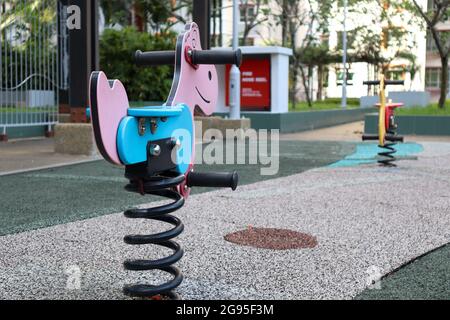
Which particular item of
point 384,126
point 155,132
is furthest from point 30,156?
point 155,132

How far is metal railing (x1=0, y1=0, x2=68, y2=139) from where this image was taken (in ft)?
44.4

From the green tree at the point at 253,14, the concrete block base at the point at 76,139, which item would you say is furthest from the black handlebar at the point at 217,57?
the green tree at the point at 253,14

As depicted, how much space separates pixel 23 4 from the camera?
13570 mm

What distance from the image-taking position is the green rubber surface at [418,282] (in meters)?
3.52

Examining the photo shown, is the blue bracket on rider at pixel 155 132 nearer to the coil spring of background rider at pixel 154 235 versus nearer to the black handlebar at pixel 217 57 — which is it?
the coil spring of background rider at pixel 154 235

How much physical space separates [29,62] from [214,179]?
1189 centimetres

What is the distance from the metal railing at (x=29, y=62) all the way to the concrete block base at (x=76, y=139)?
3.04m

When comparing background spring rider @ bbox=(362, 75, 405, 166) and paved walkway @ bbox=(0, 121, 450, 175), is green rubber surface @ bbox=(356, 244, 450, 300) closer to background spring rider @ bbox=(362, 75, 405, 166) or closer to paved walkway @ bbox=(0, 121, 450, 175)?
background spring rider @ bbox=(362, 75, 405, 166)

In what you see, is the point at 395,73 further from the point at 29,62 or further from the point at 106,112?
the point at 106,112

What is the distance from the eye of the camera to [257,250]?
4.59 metres

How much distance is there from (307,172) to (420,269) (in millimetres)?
5155

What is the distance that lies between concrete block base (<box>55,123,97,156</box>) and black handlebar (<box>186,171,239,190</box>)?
25.3 ft
